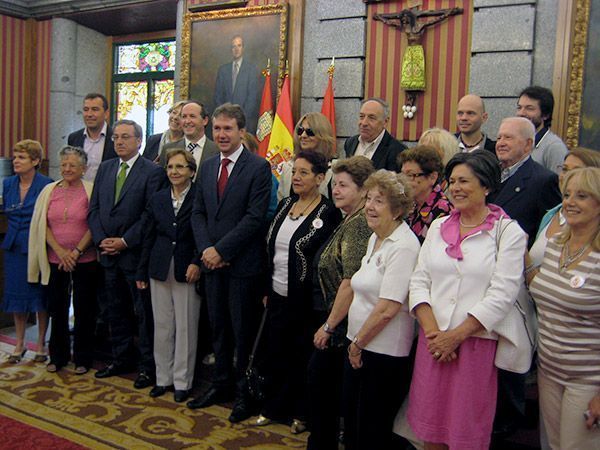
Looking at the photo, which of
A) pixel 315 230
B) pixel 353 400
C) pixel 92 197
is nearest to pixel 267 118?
pixel 92 197

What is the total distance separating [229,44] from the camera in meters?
6.11

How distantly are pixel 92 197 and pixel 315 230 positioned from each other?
5.62 feet

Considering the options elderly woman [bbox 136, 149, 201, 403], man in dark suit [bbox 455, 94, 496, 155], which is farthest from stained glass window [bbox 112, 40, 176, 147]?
man in dark suit [bbox 455, 94, 496, 155]

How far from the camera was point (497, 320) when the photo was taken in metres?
2.11

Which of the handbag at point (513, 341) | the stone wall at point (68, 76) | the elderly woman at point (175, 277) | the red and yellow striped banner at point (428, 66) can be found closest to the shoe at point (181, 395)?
the elderly woman at point (175, 277)

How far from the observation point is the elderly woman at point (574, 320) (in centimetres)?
206

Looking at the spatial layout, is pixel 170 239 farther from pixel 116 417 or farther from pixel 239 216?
pixel 116 417

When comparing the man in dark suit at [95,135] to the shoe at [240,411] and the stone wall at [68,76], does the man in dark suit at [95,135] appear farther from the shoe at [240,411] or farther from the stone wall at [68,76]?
the stone wall at [68,76]

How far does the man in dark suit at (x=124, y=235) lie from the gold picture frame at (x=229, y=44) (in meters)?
2.28

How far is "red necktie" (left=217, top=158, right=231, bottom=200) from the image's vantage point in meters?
3.38

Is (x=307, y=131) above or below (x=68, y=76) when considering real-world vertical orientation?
below

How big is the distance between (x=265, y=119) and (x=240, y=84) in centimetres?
59

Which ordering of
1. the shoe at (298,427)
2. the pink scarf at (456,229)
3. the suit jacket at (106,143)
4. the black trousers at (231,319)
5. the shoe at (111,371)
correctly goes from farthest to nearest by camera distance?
the suit jacket at (106,143)
the shoe at (111,371)
the black trousers at (231,319)
the shoe at (298,427)
the pink scarf at (456,229)

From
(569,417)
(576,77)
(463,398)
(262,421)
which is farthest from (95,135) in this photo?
(569,417)
